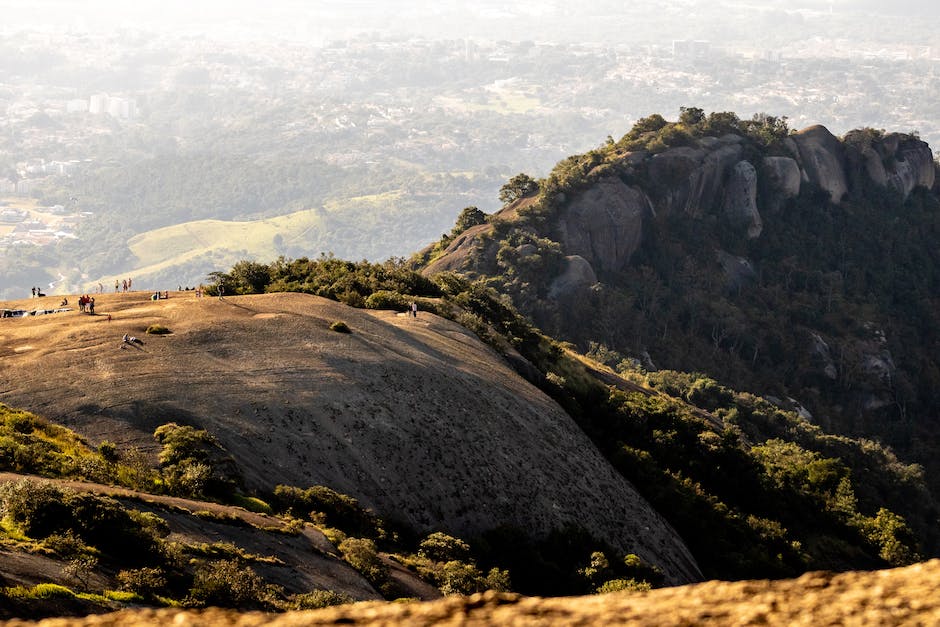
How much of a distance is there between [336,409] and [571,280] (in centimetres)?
6733

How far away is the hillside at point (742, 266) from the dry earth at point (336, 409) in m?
50.9

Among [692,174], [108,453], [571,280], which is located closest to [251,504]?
[108,453]

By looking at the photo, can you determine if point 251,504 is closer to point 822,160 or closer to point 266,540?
point 266,540

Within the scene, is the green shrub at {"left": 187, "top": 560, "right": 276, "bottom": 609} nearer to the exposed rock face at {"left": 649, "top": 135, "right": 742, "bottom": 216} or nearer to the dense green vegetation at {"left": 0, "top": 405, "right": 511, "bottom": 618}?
the dense green vegetation at {"left": 0, "top": 405, "right": 511, "bottom": 618}

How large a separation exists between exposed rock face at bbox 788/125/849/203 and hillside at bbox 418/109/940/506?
330mm

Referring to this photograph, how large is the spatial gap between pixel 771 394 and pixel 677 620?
97489 mm

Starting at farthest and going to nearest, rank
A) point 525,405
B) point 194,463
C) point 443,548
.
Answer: point 525,405 < point 443,548 < point 194,463

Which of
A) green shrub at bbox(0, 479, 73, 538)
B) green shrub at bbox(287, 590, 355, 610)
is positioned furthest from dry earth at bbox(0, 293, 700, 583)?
green shrub at bbox(287, 590, 355, 610)

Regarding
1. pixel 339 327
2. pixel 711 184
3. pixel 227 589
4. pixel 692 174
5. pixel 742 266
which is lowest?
pixel 742 266

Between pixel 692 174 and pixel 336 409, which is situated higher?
pixel 336 409

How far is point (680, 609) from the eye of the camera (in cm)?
1127

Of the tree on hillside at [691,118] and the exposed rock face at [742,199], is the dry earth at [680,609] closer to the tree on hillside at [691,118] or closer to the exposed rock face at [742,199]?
the exposed rock face at [742,199]

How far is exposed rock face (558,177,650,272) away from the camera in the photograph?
110 m

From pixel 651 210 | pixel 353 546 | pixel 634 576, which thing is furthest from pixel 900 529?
pixel 651 210
